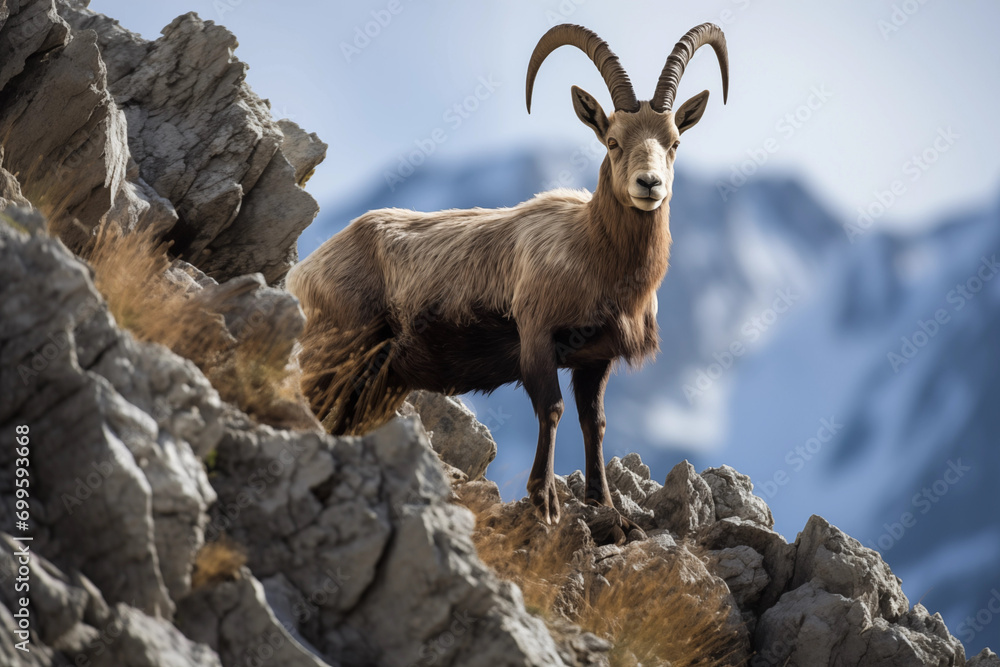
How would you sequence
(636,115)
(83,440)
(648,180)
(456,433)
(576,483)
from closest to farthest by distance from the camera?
1. (83,440)
2. (648,180)
3. (636,115)
4. (576,483)
5. (456,433)

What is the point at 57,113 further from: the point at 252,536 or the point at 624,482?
the point at 624,482

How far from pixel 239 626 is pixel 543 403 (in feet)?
14.2

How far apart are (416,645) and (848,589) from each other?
17.8 feet

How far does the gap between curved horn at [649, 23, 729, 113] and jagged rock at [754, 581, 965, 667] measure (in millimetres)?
4899

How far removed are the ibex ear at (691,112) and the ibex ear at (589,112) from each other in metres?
0.80

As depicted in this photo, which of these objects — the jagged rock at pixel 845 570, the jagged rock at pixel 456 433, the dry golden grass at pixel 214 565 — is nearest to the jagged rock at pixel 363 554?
the dry golden grass at pixel 214 565

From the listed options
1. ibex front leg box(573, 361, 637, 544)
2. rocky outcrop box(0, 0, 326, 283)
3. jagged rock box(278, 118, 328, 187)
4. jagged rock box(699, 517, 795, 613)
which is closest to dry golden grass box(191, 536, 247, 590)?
ibex front leg box(573, 361, 637, 544)

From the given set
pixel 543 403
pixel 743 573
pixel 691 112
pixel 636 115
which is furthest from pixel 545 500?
pixel 691 112

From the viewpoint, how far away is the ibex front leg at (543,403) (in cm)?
775

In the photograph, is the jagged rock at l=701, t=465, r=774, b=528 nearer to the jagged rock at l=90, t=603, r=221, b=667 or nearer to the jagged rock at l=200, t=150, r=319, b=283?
the jagged rock at l=200, t=150, r=319, b=283

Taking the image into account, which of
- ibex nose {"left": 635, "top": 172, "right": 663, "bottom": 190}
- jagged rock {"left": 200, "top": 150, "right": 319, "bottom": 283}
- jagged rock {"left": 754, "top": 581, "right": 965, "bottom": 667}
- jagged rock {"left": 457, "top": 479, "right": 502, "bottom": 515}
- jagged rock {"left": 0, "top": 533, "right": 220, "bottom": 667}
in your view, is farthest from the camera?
jagged rock {"left": 200, "top": 150, "right": 319, "bottom": 283}

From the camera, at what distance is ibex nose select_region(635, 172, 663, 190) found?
24.5 feet

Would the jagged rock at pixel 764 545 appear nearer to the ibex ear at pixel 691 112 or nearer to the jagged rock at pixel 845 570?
the jagged rock at pixel 845 570

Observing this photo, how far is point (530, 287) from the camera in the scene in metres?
8.23
